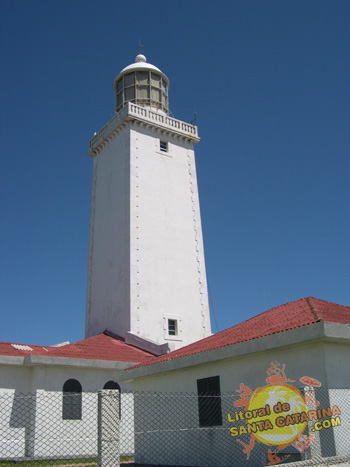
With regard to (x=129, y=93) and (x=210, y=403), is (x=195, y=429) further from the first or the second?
(x=129, y=93)

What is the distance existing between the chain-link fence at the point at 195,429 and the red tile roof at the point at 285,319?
132cm

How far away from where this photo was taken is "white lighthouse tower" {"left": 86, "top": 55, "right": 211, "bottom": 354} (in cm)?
2314

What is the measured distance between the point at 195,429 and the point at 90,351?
9.64 metres

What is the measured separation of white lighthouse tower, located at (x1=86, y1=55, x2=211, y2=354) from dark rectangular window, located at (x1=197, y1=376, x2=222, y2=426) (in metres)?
8.93

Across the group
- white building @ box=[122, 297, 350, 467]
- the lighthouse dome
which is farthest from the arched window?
the lighthouse dome

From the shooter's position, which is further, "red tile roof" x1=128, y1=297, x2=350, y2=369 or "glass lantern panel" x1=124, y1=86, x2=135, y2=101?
"glass lantern panel" x1=124, y1=86, x2=135, y2=101

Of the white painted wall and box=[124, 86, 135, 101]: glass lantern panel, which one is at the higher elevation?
box=[124, 86, 135, 101]: glass lantern panel

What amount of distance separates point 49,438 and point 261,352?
9.37 m

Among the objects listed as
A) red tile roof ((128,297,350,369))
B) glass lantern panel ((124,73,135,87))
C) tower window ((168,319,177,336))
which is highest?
glass lantern panel ((124,73,135,87))

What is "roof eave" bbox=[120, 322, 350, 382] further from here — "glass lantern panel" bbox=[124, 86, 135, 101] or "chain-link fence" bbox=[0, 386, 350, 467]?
"glass lantern panel" bbox=[124, 86, 135, 101]

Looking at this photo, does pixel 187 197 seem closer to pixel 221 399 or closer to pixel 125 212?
pixel 125 212

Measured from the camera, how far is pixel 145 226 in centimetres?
2439

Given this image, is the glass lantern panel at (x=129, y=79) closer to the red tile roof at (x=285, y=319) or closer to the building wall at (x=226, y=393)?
the red tile roof at (x=285, y=319)

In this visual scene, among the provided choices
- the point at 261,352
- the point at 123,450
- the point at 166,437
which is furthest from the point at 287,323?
the point at 123,450
